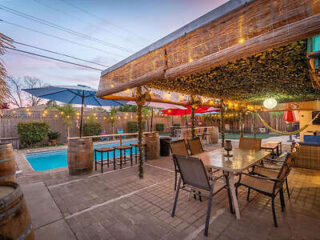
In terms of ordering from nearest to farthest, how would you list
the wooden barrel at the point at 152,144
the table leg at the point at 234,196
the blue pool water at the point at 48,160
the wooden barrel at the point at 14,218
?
the wooden barrel at the point at 14,218 → the table leg at the point at 234,196 → the wooden barrel at the point at 152,144 → the blue pool water at the point at 48,160

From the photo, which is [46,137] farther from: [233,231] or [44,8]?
[233,231]

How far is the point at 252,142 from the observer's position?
3.79m

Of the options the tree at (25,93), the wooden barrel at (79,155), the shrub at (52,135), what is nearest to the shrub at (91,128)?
the shrub at (52,135)

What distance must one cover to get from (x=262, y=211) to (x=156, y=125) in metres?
14.0

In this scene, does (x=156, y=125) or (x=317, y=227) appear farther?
(x=156, y=125)

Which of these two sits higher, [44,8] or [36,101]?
[44,8]

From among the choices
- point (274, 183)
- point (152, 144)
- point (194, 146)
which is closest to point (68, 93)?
point (152, 144)

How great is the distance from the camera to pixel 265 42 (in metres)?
1.43

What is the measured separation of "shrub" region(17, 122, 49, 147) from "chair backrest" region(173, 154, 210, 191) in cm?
981

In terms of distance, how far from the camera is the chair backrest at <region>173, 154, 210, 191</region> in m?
1.90

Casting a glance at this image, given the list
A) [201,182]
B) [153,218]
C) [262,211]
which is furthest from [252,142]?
[153,218]

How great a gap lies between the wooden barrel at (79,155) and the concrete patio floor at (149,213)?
49 centimetres

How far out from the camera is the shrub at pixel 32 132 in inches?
325

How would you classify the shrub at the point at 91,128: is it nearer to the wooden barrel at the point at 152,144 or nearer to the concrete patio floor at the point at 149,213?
the wooden barrel at the point at 152,144
